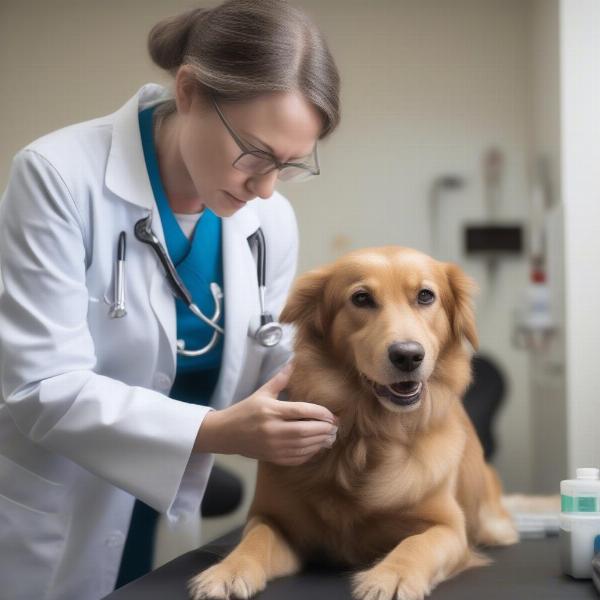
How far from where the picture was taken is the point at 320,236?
4246 millimetres

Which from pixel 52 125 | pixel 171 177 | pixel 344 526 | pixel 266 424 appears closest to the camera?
pixel 266 424

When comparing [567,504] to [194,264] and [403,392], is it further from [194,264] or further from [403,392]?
[194,264]

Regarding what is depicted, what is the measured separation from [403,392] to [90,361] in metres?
0.51

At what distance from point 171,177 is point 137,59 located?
2.73 m

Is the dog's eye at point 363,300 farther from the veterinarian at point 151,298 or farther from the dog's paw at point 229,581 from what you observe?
the dog's paw at point 229,581

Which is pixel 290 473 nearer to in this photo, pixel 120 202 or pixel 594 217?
pixel 120 202

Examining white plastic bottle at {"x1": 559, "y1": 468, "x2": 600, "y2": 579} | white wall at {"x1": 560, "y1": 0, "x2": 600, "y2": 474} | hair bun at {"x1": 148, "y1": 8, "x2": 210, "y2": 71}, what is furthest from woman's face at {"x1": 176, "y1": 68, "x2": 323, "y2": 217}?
white wall at {"x1": 560, "y1": 0, "x2": 600, "y2": 474}

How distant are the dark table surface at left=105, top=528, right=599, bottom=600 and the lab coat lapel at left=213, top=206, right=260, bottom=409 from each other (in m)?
0.31

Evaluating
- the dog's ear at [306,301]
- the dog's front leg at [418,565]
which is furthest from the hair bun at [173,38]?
the dog's front leg at [418,565]

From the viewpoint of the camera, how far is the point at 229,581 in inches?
44.9

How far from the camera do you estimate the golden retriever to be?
128 cm

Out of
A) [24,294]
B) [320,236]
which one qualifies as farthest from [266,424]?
[320,236]

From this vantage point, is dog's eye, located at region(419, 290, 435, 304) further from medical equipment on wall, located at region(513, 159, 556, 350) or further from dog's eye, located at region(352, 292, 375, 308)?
medical equipment on wall, located at region(513, 159, 556, 350)

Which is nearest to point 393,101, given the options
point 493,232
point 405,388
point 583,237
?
point 493,232
